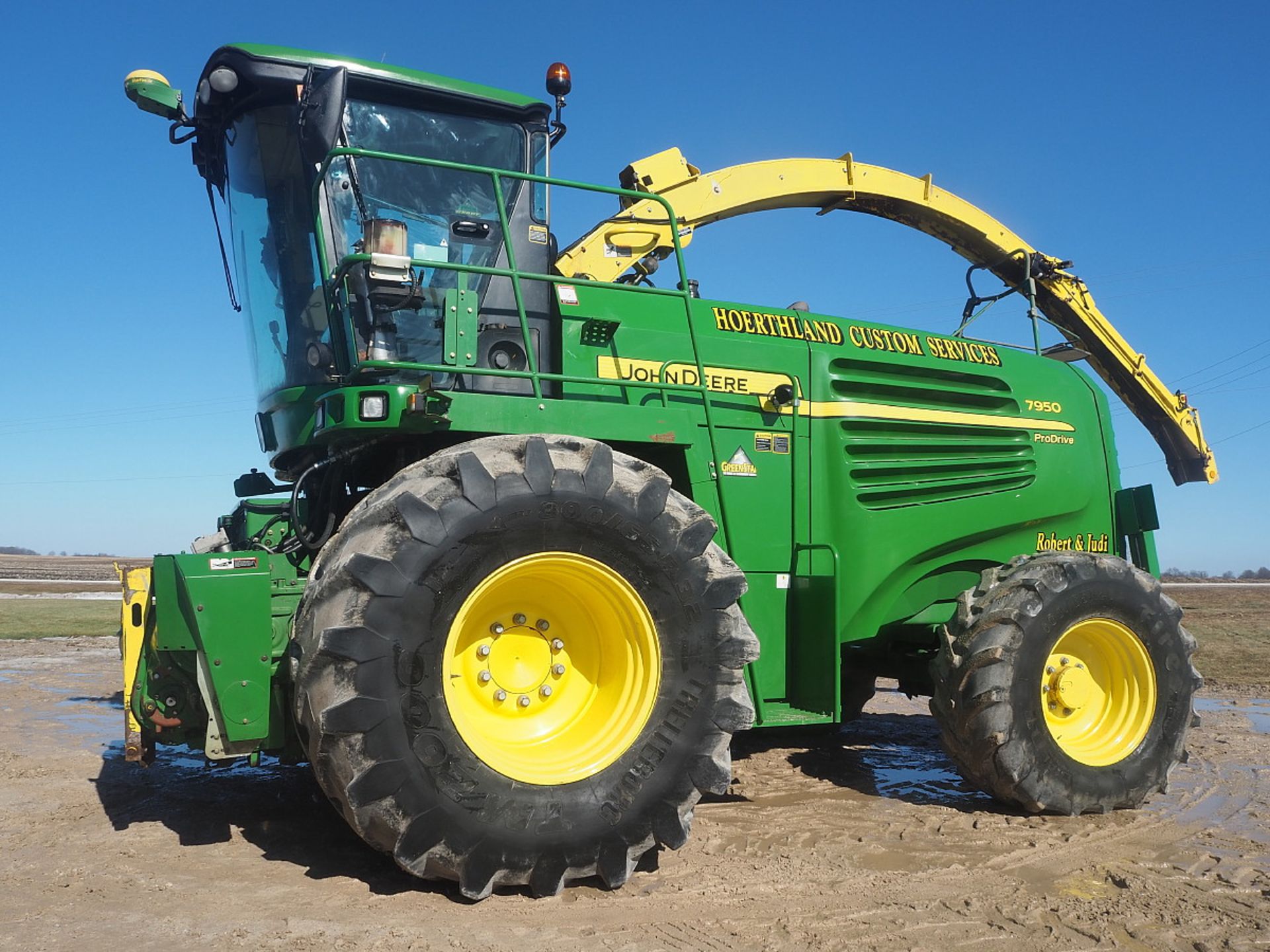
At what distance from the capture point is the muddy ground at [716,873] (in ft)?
12.5

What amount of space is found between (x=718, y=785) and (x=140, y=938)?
2362 mm

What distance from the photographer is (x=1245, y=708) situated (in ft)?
33.0

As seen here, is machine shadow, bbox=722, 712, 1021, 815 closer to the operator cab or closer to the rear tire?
the rear tire

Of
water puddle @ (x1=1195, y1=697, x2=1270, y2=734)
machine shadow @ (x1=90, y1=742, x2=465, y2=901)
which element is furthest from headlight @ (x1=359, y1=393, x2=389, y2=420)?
water puddle @ (x1=1195, y1=697, x2=1270, y2=734)

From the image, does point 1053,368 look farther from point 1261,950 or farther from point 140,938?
point 140,938

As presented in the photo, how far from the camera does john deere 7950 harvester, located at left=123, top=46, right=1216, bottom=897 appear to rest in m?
4.15

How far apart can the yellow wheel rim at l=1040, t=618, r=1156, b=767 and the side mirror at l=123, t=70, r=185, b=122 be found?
5.91 m

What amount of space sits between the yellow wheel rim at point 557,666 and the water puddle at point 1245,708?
6888 mm

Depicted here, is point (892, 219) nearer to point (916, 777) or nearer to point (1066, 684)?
point (1066, 684)

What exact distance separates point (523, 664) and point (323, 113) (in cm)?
293

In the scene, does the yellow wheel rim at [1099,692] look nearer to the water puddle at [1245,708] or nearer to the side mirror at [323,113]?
the water puddle at [1245,708]

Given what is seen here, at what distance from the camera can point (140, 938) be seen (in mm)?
3605

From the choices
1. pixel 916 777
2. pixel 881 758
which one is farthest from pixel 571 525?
pixel 881 758

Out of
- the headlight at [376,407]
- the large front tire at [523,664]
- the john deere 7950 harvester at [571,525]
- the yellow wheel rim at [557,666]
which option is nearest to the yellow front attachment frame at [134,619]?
the john deere 7950 harvester at [571,525]
